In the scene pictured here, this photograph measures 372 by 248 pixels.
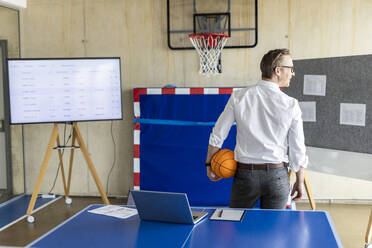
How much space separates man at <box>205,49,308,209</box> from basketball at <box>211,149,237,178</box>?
0.13ft

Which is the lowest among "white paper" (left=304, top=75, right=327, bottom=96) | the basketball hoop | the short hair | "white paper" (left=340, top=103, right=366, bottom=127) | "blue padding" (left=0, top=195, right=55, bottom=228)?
"blue padding" (left=0, top=195, right=55, bottom=228)

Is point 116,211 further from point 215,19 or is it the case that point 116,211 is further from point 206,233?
point 215,19

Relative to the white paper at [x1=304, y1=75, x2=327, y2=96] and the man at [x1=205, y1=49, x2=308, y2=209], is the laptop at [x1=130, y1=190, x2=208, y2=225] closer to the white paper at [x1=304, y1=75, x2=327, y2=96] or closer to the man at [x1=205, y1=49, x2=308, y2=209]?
the man at [x1=205, y1=49, x2=308, y2=209]

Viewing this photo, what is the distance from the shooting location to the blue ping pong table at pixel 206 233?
68.4 inches

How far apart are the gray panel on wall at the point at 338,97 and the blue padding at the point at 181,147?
0.92 meters

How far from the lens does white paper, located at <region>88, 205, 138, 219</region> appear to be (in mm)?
2156

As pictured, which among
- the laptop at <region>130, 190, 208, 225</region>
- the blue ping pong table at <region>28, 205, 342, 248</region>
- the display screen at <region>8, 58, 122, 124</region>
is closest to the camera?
the blue ping pong table at <region>28, 205, 342, 248</region>

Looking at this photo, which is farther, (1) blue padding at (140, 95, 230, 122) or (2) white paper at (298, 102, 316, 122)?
(1) blue padding at (140, 95, 230, 122)

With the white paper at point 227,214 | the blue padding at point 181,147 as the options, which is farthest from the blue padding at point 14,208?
the white paper at point 227,214

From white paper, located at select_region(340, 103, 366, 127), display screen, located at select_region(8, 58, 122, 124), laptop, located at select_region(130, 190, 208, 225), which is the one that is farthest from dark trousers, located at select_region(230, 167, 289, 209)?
display screen, located at select_region(8, 58, 122, 124)

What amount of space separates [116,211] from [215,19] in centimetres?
329

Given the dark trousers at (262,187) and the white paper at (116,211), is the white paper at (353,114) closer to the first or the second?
the dark trousers at (262,187)

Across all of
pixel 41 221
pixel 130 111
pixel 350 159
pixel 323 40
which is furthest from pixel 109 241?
pixel 323 40

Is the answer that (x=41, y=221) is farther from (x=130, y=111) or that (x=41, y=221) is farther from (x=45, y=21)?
(x=45, y=21)
